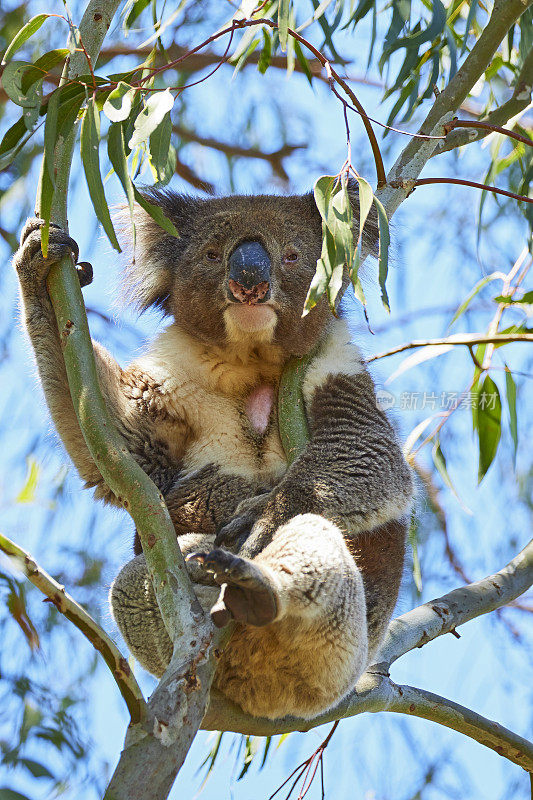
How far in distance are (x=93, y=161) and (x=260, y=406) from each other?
1101 millimetres

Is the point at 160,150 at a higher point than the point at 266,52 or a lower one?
lower

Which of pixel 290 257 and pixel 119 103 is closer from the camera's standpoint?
pixel 119 103

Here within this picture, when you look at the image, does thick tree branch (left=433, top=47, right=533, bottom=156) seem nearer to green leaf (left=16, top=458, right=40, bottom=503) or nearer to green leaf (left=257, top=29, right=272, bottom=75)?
green leaf (left=257, top=29, right=272, bottom=75)

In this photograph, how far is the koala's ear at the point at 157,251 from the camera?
3018 millimetres

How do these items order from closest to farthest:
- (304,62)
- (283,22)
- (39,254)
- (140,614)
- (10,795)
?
(10,795)
(283,22)
(39,254)
(140,614)
(304,62)

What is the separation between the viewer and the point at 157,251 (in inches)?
120

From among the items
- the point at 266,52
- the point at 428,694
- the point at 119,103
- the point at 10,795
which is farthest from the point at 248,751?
the point at 266,52

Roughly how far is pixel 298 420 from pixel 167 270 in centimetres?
82

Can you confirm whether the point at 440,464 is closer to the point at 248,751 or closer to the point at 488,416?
the point at 488,416

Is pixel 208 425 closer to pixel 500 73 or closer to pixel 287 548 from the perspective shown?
pixel 287 548

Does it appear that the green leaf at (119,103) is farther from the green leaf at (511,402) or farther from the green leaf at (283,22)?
the green leaf at (511,402)

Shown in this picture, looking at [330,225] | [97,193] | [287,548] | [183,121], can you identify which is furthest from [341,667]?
[183,121]

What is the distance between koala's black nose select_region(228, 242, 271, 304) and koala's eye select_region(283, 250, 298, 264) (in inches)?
4.7

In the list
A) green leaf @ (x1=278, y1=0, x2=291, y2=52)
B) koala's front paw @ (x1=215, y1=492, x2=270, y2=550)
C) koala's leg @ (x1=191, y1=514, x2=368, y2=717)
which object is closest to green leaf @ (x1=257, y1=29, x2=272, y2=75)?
green leaf @ (x1=278, y1=0, x2=291, y2=52)
